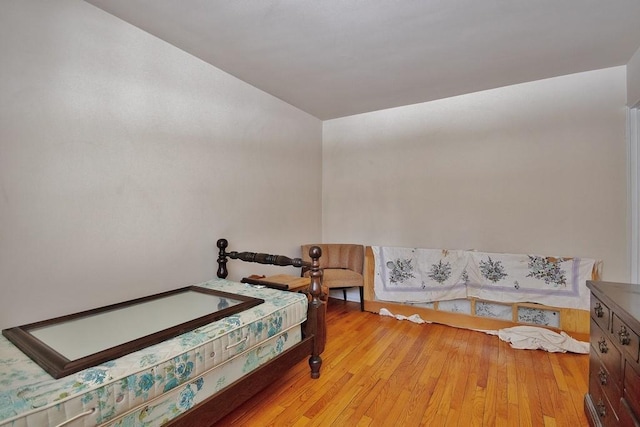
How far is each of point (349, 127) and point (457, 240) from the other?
6.52 feet

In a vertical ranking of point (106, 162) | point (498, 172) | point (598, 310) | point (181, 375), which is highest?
point (498, 172)

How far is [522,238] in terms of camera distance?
3078 mm

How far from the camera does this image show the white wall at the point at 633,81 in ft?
7.83

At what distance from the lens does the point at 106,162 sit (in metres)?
1.95

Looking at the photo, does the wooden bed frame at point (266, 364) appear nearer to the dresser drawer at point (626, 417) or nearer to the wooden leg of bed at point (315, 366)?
the wooden leg of bed at point (315, 366)

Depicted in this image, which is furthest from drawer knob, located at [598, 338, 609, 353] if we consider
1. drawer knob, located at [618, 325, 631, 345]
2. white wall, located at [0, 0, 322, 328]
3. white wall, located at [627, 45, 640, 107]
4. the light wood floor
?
white wall, located at [0, 0, 322, 328]

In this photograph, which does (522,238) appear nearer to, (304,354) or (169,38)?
(304,354)

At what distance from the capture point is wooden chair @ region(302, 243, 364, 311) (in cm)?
349

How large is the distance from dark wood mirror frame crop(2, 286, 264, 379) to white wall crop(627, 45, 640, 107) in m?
3.31

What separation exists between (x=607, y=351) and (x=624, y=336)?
0.30 m

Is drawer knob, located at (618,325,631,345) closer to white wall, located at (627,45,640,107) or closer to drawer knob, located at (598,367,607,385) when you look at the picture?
drawer knob, located at (598,367,607,385)

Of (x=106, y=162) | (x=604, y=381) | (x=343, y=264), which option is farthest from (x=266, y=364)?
(x=343, y=264)

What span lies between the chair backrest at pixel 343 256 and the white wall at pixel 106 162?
1.27m

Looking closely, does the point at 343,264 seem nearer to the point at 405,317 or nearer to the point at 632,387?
the point at 405,317
